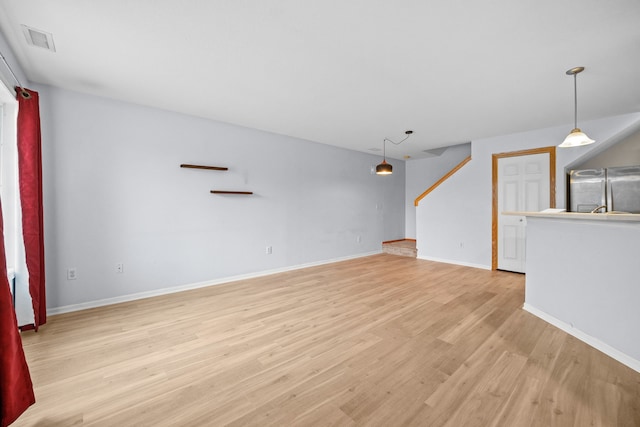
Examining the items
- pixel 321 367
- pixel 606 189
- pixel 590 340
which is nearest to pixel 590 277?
pixel 590 340

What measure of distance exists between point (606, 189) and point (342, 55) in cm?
477

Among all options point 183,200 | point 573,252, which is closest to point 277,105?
point 183,200

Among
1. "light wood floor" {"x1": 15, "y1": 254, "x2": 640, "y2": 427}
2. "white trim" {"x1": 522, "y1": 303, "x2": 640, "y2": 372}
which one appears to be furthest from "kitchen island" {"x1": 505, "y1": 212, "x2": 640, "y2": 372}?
"light wood floor" {"x1": 15, "y1": 254, "x2": 640, "y2": 427}

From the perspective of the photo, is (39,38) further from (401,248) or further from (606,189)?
(606,189)

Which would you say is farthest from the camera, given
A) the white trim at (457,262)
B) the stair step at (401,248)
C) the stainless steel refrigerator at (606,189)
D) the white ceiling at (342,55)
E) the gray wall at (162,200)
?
the stair step at (401,248)

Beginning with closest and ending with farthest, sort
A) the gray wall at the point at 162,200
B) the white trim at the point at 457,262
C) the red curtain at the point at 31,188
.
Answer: the red curtain at the point at 31,188 < the gray wall at the point at 162,200 < the white trim at the point at 457,262

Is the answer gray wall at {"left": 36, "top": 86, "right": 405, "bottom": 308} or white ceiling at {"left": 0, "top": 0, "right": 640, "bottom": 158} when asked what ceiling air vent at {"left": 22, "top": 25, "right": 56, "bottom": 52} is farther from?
gray wall at {"left": 36, "top": 86, "right": 405, "bottom": 308}

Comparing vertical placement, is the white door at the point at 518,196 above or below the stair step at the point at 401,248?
above

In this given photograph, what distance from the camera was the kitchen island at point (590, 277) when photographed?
6.75 ft

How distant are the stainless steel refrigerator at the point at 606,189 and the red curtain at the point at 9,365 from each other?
6260 mm

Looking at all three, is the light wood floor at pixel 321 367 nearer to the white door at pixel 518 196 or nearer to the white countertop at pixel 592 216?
the white countertop at pixel 592 216

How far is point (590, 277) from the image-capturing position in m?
2.38

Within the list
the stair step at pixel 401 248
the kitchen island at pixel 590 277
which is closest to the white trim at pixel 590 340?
the kitchen island at pixel 590 277

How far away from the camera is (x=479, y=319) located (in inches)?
114
